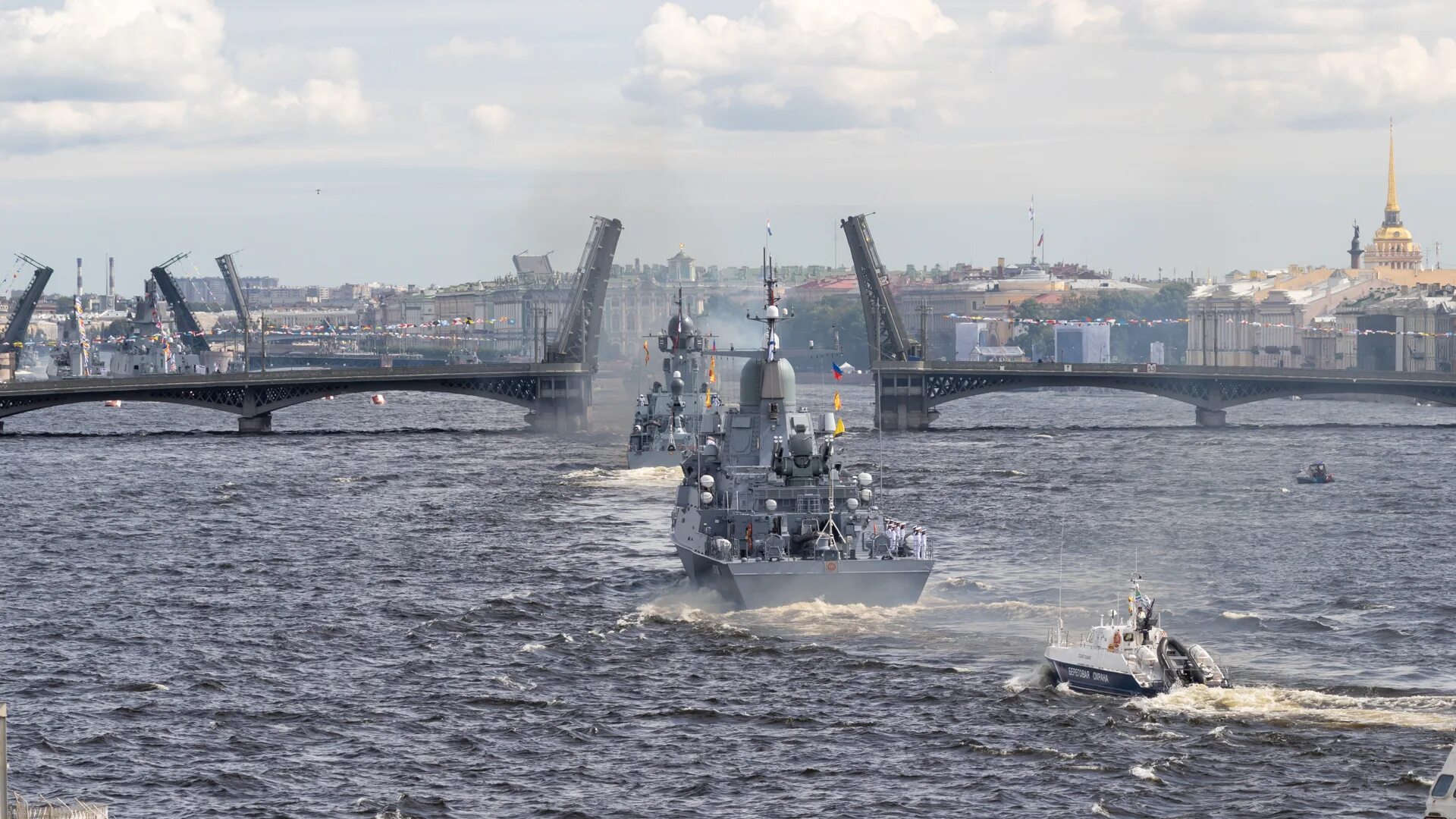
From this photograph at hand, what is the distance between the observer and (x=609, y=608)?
5775cm

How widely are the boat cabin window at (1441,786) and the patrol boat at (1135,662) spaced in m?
12.0

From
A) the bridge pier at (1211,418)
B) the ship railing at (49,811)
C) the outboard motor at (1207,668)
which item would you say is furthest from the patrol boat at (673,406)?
the ship railing at (49,811)

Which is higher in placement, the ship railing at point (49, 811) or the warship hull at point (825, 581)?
the warship hull at point (825, 581)

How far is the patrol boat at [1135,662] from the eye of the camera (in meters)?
43.5

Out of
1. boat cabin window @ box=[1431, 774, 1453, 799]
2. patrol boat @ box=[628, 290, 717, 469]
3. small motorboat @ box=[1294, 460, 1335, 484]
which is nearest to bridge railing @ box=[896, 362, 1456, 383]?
patrol boat @ box=[628, 290, 717, 469]

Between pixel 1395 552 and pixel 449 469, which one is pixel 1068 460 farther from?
pixel 1395 552

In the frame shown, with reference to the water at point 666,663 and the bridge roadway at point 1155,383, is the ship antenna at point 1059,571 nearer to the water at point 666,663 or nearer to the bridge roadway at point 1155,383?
the water at point 666,663

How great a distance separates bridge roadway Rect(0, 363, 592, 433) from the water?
41244 mm

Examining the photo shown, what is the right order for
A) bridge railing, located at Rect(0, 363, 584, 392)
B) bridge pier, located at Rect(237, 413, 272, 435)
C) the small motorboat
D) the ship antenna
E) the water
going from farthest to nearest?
bridge pier, located at Rect(237, 413, 272, 435) → bridge railing, located at Rect(0, 363, 584, 392) → the small motorboat → the ship antenna → the water

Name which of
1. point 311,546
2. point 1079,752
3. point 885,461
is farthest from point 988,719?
point 885,461

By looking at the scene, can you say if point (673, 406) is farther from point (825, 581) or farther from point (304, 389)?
A: point (825, 581)

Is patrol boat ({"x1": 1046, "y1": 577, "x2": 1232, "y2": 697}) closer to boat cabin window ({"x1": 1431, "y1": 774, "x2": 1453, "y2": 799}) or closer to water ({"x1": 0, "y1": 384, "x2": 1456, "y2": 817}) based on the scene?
water ({"x1": 0, "y1": 384, "x2": 1456, "y2": 817})

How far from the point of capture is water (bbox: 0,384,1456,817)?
38250mm

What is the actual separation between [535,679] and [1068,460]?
71.8 m
